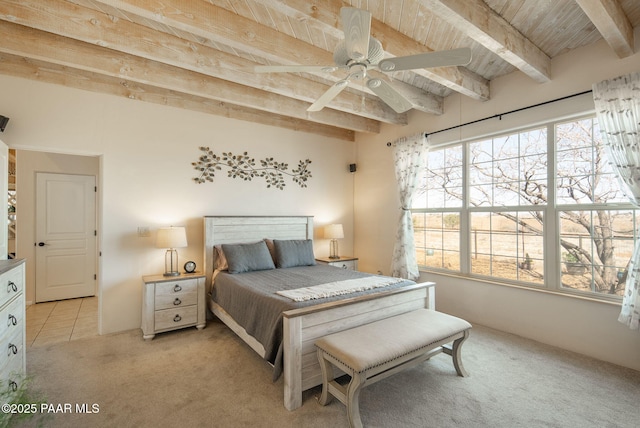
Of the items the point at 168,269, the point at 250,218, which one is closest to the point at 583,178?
the point at 250,218

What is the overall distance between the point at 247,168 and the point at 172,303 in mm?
1904

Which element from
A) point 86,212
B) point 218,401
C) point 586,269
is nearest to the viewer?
point 218,401

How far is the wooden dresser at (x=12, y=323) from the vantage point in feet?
5.90

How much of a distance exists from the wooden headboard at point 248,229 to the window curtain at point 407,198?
1.31m

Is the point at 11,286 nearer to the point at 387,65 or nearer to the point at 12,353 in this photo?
the point at 12,353

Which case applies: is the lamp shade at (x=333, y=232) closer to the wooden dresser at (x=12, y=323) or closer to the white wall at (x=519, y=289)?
the white wall at (x=519, y=289)

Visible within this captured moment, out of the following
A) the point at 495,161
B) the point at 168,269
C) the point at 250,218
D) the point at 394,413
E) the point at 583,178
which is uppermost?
the point at 495,161

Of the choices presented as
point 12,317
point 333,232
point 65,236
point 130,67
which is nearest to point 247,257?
point 333,232

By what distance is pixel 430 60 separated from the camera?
69.6 inches

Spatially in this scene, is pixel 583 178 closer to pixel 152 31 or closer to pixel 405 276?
pixel 405 276

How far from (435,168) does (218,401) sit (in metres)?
3.58

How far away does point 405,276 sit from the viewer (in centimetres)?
407

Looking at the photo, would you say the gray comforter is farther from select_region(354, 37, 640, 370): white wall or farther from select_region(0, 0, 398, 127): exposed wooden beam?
select_region(0, 0, 398, 127): exposed wooden beam

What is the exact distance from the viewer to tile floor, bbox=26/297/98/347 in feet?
10.5
